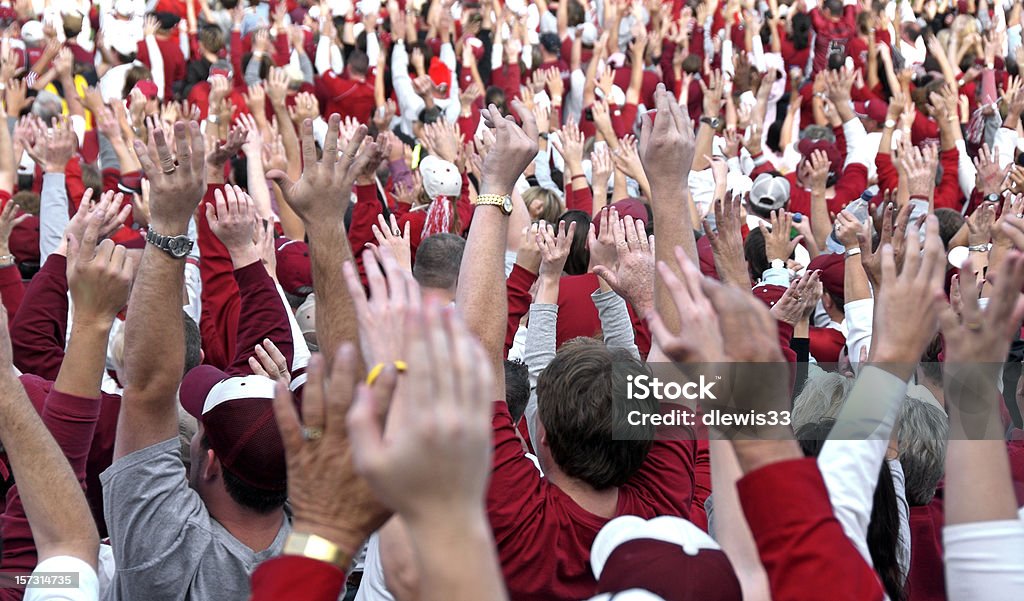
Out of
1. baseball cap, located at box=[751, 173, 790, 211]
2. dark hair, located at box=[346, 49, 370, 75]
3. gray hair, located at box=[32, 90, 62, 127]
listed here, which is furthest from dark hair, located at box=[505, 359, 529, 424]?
dark hair, located at box=[346, 49, 370, 75]

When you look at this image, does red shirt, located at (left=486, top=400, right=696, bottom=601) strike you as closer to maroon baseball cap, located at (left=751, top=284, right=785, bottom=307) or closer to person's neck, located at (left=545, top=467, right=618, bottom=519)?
person's neck, located at (left=545, top=467, right=618, bottom=519)

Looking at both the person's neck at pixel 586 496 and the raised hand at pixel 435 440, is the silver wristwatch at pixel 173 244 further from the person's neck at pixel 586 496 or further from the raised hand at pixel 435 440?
the raised hand at pixel 435 440

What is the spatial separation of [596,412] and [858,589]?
32.7 inches

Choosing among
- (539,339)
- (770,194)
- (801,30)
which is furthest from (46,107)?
(801,30)

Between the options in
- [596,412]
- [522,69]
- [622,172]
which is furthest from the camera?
[522,69]

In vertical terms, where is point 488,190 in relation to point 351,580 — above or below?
above

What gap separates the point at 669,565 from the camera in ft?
5.13

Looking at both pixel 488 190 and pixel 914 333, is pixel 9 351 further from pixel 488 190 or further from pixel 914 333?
pixel 914 333

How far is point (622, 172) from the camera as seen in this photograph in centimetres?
631

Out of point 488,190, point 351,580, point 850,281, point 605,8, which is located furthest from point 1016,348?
point 605,8

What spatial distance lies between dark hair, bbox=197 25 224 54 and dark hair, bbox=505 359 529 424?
9.33 meters

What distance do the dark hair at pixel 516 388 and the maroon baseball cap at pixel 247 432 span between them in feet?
2.89

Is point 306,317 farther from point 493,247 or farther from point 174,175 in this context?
point 493,247

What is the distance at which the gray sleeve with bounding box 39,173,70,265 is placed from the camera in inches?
192
